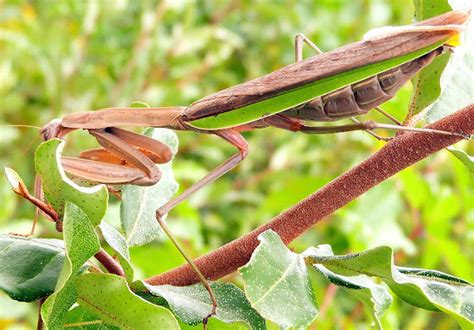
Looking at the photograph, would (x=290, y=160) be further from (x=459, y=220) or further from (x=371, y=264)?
(x=371, y=264)

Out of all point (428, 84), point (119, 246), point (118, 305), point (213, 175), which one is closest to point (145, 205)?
point (213, 175)

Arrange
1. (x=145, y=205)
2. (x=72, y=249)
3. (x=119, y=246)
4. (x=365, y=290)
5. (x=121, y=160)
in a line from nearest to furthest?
(x=72, y=249) → (x=365, y=290) → (x=119, y=246) → (x=145, y=205) → (x=121, y=160)

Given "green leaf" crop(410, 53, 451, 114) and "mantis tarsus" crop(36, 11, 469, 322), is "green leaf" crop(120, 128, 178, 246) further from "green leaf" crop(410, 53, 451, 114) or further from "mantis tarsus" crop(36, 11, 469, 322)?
"green leaf" crop(410, 53, 451, 114)

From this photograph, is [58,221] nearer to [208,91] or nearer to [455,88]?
[455,88]

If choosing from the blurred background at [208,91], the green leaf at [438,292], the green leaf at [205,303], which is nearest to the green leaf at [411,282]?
the green leaf at [438,292]

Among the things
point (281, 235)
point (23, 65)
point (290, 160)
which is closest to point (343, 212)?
point (290, 160)

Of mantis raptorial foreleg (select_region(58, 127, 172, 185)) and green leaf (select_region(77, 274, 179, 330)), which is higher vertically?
green leaf (select_region(77, 274, 179, 330))

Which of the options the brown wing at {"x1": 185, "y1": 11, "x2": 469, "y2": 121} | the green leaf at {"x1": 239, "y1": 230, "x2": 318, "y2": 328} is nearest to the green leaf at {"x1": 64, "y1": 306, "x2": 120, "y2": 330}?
the green leaf at {"x1": 239, "y1": 230, "x2": 318, "y2": 328}
